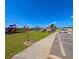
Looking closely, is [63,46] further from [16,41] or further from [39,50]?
[16,41]

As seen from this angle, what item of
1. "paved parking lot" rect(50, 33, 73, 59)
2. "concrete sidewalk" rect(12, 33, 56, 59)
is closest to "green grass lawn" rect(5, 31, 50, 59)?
"concrete sidewalk" rect(12, 33, 56, 59)

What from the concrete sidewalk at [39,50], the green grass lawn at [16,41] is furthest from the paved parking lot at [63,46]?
the green grass lawn at [16,41]

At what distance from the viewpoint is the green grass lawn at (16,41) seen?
2.64 m

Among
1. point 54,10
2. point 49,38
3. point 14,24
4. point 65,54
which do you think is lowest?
point 65,54

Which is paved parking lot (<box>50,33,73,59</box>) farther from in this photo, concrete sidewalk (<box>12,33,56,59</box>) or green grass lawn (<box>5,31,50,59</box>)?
green grass lawn (<box>5,31,50,59</box>)

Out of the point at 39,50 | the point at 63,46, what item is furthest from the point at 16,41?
the point at 63,46

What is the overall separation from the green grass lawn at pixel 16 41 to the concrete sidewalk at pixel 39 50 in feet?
0.17

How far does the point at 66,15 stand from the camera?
107 inches

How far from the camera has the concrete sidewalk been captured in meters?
2.66

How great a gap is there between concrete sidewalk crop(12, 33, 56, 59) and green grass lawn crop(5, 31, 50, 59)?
5cm

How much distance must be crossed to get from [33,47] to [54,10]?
533 millimetres

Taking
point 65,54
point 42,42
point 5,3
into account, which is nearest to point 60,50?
point 65,54

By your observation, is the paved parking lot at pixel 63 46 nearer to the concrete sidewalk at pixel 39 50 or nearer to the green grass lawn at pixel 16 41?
the concrete sidewalk at pixel 39 50
